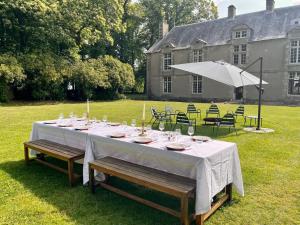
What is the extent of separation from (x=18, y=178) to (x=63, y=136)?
117 cm

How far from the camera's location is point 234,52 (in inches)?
1057

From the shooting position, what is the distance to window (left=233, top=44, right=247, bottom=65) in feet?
86.3

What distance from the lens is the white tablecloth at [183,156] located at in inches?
129

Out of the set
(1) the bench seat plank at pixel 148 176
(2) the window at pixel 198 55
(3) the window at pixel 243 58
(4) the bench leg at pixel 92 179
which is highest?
(2) the window at pixel 198 55

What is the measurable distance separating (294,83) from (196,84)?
10.5m

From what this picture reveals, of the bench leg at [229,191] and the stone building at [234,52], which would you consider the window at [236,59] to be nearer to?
the stone building at [234,52]

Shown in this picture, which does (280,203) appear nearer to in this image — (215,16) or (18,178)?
(18,178)

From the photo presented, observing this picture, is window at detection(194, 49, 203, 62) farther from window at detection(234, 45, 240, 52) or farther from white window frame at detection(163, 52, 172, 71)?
window at detection(234, 45, 240, 52)

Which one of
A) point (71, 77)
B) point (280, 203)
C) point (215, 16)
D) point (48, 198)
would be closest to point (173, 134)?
point (280, 203)

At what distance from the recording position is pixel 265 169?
5.50 meters

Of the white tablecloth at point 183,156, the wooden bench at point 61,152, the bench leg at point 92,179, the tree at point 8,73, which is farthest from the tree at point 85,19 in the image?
the bench leg at point 92,179

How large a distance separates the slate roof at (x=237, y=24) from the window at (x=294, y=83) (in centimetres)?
393

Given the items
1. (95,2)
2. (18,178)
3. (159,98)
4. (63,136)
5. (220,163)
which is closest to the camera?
(220,163)

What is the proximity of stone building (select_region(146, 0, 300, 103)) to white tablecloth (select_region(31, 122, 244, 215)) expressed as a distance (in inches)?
928
